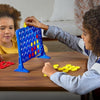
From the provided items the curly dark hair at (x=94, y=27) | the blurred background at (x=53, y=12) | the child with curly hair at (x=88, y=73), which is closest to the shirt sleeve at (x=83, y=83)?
the child with curly hair at (x=88, y=73)

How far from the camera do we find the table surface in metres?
0.84

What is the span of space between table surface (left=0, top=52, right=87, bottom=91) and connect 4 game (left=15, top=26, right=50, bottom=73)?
4 cm

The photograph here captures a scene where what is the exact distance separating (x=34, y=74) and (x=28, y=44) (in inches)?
8.5

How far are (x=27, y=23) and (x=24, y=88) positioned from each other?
44cm

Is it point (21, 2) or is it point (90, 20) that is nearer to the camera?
point (90, 20)

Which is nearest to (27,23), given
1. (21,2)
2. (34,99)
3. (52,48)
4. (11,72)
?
(11,72)

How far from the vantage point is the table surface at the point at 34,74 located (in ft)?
2.75

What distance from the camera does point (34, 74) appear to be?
3.18 feet

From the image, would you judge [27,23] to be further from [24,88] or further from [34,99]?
[34,99]

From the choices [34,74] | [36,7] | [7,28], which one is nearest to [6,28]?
[7,28]

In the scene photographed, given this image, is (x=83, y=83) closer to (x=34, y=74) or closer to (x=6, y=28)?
(x=34, y=74)

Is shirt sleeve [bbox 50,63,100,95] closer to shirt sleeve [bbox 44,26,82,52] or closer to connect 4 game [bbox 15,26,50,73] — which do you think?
connect 4 game [bbox 15,26,50,73]

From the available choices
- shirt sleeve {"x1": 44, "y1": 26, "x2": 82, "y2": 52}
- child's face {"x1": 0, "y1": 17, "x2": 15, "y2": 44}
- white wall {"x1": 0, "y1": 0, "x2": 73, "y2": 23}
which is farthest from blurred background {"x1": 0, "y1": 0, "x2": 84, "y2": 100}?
shirt sleeve {"x1": 44, "y1": 26, "x2": 82, "y2": 52}

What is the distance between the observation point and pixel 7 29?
1.54m
